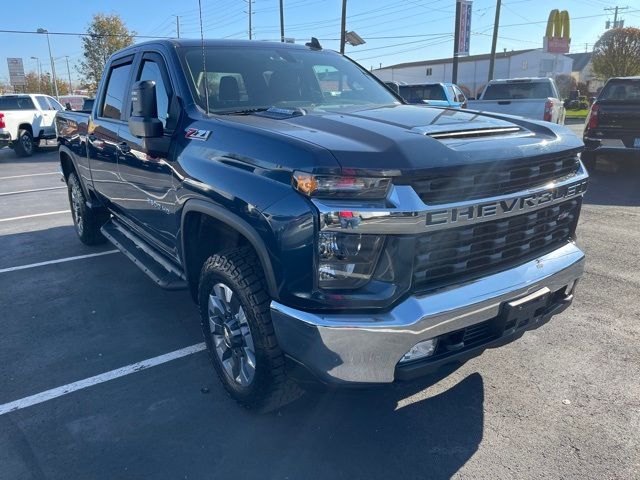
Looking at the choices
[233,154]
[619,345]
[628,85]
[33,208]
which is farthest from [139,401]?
[628,85]

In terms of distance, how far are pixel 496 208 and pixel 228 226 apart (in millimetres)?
1417

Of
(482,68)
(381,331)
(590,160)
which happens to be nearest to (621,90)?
(590,160)

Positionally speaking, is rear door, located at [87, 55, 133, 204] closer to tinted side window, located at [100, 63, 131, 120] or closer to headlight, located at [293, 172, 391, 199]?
tinted side window, located at [100, 63, 131, 120]

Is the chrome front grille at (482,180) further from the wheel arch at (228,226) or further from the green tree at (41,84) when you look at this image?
the green tree at (41,84)

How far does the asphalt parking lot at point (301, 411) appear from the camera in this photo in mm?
2596

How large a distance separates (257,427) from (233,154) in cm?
150

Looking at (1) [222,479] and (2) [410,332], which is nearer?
(2) [410,332]

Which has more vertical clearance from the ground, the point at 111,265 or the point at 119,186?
the point at 119,186

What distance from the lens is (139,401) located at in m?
3.16

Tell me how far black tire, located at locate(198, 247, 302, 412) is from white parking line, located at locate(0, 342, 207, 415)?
2.71ft

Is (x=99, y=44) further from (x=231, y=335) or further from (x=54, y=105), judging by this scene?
(x=231, y=335)

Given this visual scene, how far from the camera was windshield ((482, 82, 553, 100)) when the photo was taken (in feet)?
44.3

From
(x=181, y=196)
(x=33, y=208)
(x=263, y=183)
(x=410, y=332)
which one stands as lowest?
(x=33, y=208)

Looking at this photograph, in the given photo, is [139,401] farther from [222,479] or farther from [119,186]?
[119,186]
